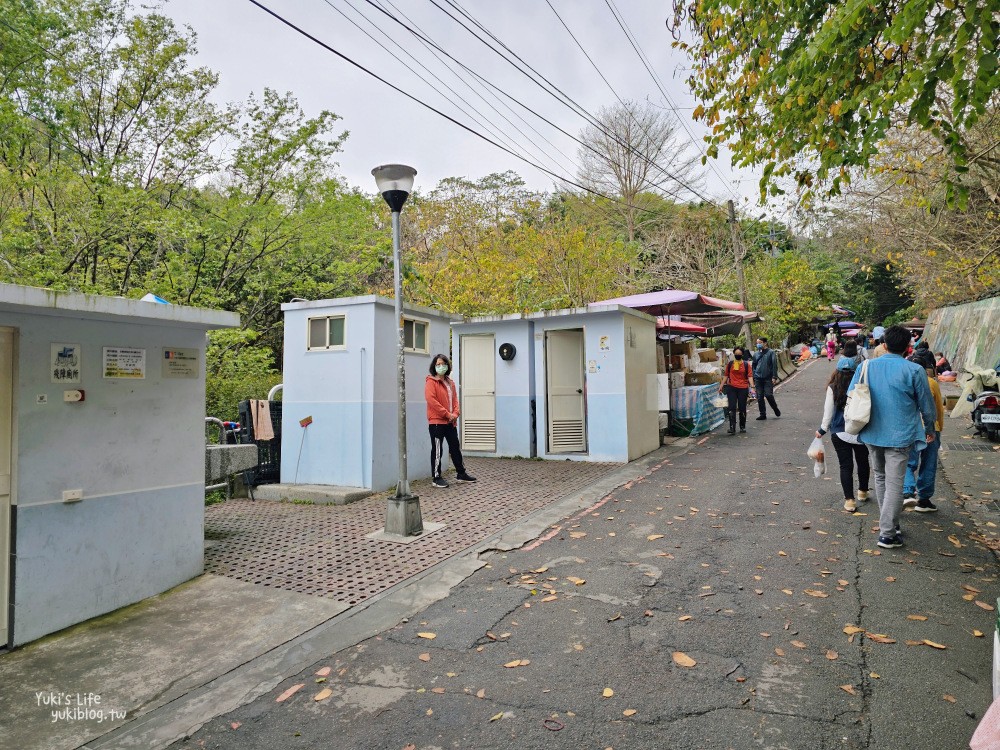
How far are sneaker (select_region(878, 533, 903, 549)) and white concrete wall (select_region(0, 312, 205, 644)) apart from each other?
5.88 metres

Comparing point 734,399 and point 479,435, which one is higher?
point 734,399

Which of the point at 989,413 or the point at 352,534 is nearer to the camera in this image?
the point at 352,534

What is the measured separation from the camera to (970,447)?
9.92 m

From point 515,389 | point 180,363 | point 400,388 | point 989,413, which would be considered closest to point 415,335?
point 515,389

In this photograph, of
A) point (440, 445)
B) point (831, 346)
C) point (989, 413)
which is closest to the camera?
point (440, 445)

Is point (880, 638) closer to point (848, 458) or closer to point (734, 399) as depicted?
point (848, 458)

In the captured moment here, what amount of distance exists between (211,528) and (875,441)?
22.1ft

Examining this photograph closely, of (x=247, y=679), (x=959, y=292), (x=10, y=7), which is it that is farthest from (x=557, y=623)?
(x=959, y=292)

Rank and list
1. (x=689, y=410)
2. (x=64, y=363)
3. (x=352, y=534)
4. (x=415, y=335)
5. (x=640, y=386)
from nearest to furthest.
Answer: (x=64, y=363), (x=352, y=534), (x=415, y=335), (x=640, y=386), (x=689, y=410)

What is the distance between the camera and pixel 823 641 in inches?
136

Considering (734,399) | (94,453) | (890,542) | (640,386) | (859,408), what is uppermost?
(640,386)

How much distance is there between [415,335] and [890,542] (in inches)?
252

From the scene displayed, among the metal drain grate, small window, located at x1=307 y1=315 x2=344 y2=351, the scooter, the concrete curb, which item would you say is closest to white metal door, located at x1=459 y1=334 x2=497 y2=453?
small window, located at x1=307 y1=315 x2=344 y2=351

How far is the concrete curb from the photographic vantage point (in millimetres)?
2912
